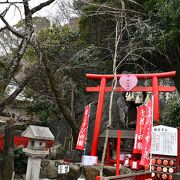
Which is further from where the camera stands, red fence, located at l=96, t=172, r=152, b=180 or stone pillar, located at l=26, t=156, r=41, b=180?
stone pillar, located at l=26, t=156, r=41, b=180

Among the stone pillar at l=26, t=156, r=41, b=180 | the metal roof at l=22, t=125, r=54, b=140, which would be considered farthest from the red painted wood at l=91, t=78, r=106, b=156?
the stone pillar at l=26, t=156, r=41, b=180

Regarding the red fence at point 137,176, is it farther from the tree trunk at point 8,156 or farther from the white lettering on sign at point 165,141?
the tree trunk at point 8,156

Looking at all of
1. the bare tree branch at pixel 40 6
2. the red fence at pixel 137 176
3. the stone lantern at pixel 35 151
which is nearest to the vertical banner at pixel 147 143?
the red fence at pixel 137 176

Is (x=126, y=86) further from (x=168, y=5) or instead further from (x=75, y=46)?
(x=75, y=46)

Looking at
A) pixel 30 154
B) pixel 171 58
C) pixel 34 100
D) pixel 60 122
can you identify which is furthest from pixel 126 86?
pixel 34 100

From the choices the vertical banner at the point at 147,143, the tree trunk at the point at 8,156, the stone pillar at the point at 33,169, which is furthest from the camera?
the tree trunk at the point at 8,156

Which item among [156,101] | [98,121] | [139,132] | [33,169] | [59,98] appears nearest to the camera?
[33,169]

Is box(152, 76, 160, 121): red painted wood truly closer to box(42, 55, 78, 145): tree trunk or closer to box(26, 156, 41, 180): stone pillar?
box(42, 55, 78, 145): tree trunk

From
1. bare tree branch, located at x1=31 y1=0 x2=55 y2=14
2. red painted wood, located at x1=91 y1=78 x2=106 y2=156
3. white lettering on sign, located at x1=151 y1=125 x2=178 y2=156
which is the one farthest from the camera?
red painted wood, located at x1=91 y1=78 x2=106 y2=156

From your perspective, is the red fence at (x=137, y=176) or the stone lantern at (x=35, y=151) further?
the stone lantern at (x=35, y=151)

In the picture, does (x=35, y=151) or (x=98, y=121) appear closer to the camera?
(x=35, y=151)

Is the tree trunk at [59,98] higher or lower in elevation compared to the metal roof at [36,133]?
higher

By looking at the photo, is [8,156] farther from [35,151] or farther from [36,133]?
[36,133]

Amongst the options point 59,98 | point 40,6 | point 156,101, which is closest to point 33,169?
point 59,98
